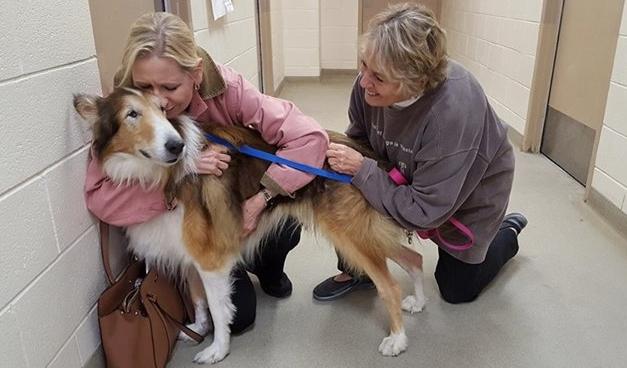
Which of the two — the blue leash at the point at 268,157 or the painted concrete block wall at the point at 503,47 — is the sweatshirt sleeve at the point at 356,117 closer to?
the blue leash at the point at 268,157

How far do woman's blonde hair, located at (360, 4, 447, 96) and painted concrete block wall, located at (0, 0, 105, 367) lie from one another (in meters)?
0.86

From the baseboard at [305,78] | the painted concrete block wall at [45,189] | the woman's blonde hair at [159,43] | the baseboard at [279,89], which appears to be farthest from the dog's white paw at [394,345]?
the baseboard at [305,78]

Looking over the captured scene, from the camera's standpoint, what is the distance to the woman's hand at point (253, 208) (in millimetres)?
1713

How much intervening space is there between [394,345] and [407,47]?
101 cm

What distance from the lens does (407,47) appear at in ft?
4.99

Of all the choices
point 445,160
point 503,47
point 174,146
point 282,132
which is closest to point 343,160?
point 282,132

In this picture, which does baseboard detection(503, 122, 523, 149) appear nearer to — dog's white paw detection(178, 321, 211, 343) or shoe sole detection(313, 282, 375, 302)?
shoe sole detection(313, 282, 375, 302)

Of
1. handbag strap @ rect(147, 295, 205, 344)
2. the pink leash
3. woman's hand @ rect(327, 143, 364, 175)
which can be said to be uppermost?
woman's hand @ rect(327, 143, 364, 175)

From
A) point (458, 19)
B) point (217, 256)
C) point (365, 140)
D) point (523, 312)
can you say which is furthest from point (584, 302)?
point (458, 19)

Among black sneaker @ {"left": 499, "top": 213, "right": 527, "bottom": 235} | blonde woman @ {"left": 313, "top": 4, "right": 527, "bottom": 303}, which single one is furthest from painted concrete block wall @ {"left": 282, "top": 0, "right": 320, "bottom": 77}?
blonde woman @ {"left": 313, "top": 4, "right": 527, "bottom": 303}

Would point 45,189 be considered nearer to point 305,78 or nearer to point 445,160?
point 445,160

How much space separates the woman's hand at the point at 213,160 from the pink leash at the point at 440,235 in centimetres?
57

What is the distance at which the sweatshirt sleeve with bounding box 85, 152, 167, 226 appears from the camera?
1525mm

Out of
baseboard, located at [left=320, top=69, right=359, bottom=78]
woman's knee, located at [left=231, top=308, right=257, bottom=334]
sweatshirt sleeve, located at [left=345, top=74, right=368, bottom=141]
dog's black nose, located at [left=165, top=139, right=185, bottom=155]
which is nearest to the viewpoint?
dog's black nose, located at [left=165, top=139, right=185, bottom=155]
